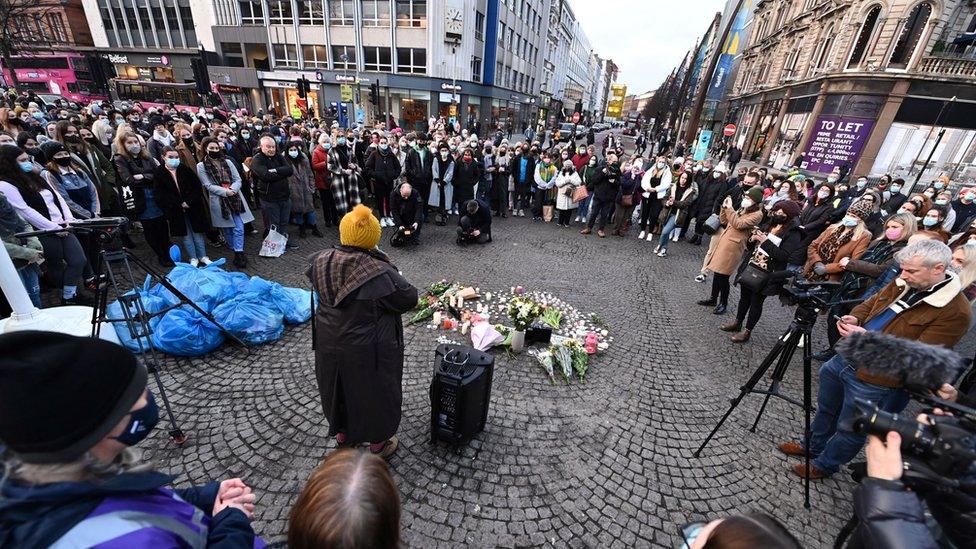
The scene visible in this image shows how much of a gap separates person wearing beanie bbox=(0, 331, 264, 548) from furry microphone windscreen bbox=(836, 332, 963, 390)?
315cm

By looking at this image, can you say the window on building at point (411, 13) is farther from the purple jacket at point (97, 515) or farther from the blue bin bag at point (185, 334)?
the purple jacket at point (97, 515)

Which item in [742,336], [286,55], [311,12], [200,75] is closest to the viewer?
[742,336]

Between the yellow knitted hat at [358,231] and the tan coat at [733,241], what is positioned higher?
the yellow knitted hat at [358,231]

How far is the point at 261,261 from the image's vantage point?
7.11 meters

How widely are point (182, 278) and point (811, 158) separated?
29.1m

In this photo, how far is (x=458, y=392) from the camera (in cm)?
324

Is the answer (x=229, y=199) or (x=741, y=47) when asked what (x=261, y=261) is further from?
(x=741, y=47)

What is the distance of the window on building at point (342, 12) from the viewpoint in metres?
30.8

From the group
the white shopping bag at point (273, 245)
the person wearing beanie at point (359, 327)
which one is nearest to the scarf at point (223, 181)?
the white shopping bag at point (273, 245)

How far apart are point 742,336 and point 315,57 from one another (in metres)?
38.3

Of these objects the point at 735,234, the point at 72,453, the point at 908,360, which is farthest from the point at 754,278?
the point at 72,453

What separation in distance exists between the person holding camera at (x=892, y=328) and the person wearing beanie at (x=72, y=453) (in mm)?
3404

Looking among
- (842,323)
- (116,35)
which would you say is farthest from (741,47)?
(116,35)

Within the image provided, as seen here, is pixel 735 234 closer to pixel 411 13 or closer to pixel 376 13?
pixel 411 13
